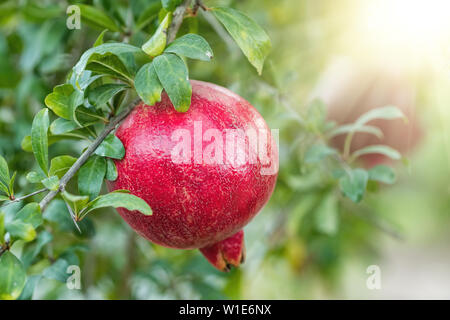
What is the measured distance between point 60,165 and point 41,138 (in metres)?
0.04

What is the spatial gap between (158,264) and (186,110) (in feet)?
Result: 2.29

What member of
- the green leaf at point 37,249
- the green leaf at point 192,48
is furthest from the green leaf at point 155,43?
the green leaf at point 37,249

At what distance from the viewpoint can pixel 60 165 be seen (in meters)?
0.54

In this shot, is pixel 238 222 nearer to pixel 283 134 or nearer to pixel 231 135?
pixel 231 135

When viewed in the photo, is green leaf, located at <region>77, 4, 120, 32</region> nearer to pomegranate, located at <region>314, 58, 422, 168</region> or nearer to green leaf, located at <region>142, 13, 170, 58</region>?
green leaf, located at <region>142, 13, 170, 58</region>

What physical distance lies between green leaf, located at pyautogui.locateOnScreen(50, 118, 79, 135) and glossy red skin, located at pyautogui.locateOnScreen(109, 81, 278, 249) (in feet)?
0.18

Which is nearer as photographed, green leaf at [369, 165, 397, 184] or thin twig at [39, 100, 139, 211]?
thin twig at [39, 100, 139, 211]

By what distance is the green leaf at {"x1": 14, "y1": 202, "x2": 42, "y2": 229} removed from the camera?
487 mm

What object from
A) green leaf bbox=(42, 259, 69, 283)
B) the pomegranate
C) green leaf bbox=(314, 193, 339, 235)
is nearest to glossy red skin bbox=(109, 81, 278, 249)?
green leaf bbox=(42, 259, 69, 283)

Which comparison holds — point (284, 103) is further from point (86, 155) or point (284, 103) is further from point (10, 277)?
point (10, 277)

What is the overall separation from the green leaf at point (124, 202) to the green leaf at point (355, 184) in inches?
12.5

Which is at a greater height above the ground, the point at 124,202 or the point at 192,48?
the point at 192,48

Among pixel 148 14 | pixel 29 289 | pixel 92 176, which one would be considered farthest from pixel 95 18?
pixel 29 289

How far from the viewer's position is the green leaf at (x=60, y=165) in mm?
535
